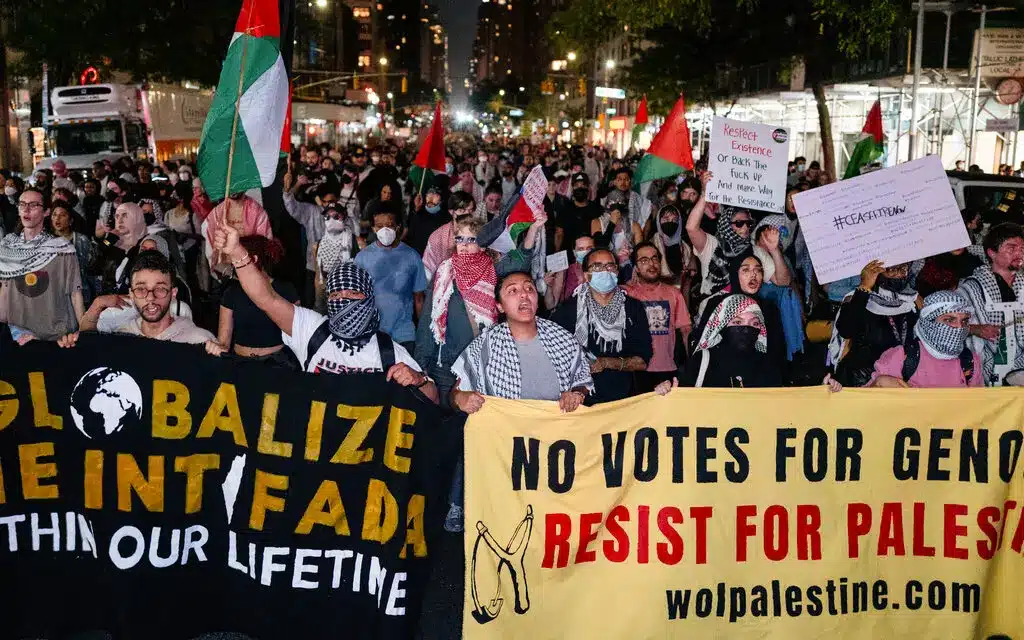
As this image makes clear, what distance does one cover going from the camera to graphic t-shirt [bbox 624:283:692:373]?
23.8 feet

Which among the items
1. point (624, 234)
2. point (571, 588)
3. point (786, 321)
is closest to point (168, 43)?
point (624, 234)

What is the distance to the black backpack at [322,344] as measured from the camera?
5.23 metres

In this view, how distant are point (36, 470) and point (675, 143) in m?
7.12

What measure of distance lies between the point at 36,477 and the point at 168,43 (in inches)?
1464

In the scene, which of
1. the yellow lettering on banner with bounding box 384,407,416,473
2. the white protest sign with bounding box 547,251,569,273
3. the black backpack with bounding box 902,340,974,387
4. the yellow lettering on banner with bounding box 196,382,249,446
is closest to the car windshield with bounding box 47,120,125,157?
the white protest sign with bounding box 547,251,569,273

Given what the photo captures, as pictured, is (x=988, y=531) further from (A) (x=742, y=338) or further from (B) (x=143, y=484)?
(B) (x=143, y=484)

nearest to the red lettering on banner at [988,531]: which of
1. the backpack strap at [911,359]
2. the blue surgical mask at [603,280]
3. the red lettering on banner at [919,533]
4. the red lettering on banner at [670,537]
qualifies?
the red lettering on banner at [919,533]

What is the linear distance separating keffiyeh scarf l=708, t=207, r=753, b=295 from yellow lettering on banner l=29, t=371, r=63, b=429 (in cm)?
547

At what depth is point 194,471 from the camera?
15.2 ft

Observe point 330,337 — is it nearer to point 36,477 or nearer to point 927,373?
point 36,477

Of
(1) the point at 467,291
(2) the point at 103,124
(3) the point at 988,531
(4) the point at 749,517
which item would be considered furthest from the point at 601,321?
(2) the point at 103,124

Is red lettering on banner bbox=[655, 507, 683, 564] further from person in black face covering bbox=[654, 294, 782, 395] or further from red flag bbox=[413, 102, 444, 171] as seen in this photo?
red flag bbox=[413, 102, 444, 171]

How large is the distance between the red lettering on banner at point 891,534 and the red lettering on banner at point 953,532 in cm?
19

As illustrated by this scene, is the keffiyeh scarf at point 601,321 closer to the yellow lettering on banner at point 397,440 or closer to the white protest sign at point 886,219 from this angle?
the white protest sign at point 886,219
